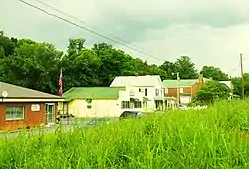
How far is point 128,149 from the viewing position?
500 cm

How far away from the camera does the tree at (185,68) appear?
10131 centimetres

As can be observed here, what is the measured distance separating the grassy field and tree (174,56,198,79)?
95.7m

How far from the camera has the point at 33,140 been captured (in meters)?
6.03

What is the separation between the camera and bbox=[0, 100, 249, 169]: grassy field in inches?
162

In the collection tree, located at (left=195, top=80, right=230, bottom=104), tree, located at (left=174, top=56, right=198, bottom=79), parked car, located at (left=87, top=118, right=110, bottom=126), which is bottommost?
parked car, located at (left=87, top=118, right=110, bottom=126)

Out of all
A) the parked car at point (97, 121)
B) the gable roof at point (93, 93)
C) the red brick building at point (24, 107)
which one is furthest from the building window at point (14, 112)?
the parked car at point (97, 121)

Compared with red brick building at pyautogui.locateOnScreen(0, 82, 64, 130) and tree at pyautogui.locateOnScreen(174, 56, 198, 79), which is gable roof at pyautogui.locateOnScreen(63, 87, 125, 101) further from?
tree at pyautogui.locateOnScreen(174, 56, 198, 79)

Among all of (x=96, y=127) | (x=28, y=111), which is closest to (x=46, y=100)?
(x=28, y=111)

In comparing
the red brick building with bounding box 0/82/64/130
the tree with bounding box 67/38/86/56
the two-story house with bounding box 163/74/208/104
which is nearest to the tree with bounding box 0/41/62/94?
the tree with bounding box 67/38/86/56

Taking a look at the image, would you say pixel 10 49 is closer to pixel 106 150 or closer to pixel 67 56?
pixel 67 56

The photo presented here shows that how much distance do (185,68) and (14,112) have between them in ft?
259

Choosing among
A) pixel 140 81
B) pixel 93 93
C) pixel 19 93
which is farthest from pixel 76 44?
pixel 19 93

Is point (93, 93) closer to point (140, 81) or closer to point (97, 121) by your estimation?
point (140, 81)

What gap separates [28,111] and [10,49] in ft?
119
